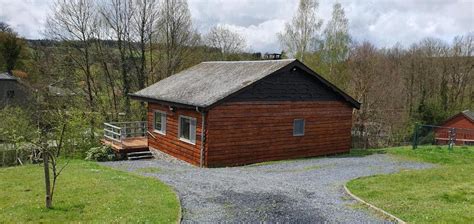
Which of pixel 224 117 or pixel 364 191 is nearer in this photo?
pixel 364 191

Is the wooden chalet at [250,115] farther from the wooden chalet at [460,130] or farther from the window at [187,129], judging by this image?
the wooden chalet at [460,130]

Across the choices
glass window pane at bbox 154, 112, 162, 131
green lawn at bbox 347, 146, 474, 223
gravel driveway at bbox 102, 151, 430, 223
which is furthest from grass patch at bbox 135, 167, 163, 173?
green lawn at bbox 347, 146, 474, 223

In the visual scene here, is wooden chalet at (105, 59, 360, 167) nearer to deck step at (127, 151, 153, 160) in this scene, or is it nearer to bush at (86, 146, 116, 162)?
deck step at (127, 151, 153, 160)

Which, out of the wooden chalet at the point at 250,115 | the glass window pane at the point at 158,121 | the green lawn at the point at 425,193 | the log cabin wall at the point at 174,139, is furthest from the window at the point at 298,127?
the glass window pane at the point at 158,121

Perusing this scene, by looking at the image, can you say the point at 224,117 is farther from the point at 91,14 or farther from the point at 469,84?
the point at 469,84

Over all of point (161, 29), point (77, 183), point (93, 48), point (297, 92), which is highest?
point (161, 29)

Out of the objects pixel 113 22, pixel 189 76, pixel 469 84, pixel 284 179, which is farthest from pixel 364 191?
pixel 469 84

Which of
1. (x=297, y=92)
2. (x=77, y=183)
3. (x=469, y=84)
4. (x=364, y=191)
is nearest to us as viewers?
(x=364, y=191)

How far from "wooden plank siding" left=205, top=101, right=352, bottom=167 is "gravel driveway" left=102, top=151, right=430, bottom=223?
1.20m

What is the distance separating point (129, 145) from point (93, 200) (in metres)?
12.6

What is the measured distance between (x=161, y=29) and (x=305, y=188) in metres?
26.3

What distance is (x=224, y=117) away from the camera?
57.7 feet

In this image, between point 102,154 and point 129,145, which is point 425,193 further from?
point 102,154

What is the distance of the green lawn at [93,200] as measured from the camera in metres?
9.03
